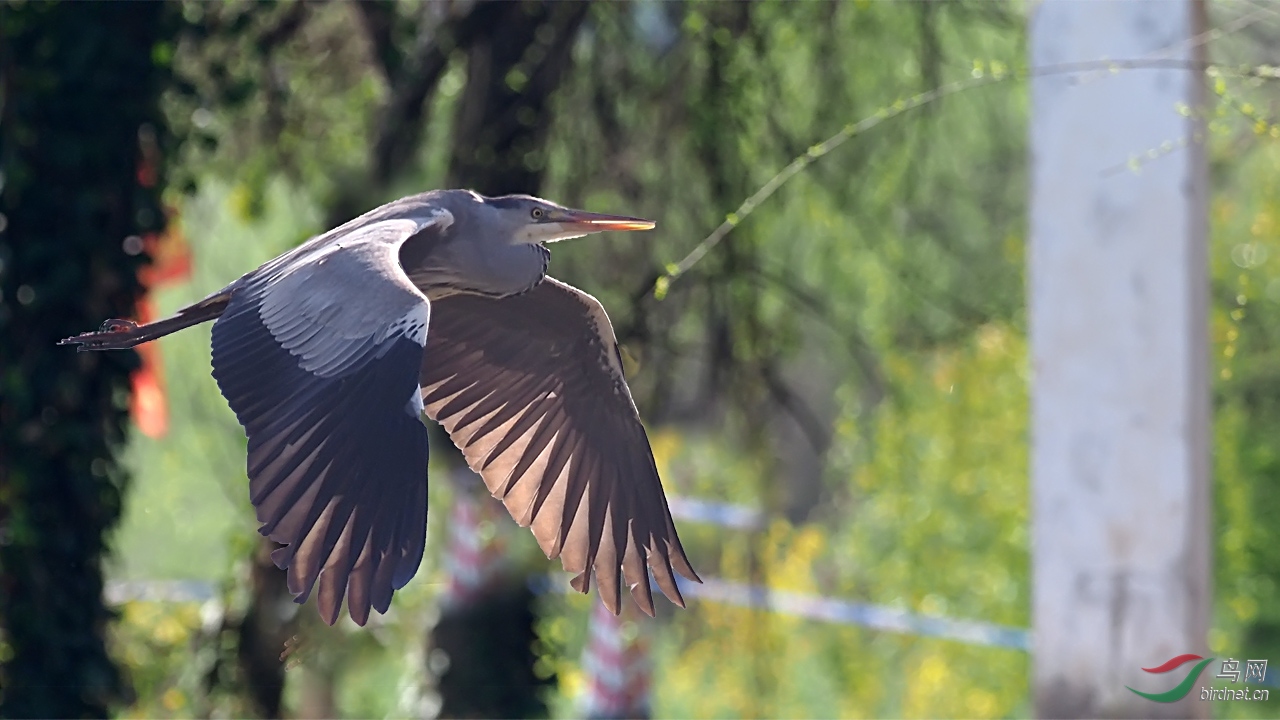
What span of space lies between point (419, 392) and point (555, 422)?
937 mm

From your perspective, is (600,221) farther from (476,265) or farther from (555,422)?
(555,422)

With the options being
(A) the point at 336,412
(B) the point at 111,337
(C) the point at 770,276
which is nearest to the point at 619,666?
(C) the point at 770,276

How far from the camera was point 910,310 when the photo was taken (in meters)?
5.92

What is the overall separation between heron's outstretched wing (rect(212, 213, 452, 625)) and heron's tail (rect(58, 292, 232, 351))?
120 millimetres

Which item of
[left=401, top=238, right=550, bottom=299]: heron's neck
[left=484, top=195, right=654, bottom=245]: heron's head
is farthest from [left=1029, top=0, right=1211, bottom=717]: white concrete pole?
[left=401, top=238, right=550, bottom=299]: heron's neck

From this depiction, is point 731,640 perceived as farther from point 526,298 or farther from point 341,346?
point 341,346

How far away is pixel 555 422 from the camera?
3.62m

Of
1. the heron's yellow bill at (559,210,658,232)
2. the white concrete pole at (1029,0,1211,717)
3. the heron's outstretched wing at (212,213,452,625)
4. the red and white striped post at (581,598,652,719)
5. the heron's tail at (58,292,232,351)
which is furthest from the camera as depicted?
the red and white striped post at (581,598,652,719)

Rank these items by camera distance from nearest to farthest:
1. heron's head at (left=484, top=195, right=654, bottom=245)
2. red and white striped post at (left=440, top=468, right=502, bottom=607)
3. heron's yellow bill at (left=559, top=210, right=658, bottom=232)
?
heron's yellow bill at (left=559, top=210, right=658, bottom=232) → heron's head at (left=484, top=195, right=654, bottom=245) → red and white striped post at (left=440, top=468, right=502, bottom=607)

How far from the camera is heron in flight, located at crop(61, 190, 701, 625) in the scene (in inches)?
102

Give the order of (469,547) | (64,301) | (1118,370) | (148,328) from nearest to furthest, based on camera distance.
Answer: (148,328)
(1118,370)
(64,301)
(469,547)

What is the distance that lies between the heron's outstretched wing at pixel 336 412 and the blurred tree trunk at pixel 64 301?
1.81m

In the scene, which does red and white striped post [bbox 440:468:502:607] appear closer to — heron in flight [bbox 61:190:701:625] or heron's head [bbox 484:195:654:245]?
heron in flight [bbox 61:190:701:625]

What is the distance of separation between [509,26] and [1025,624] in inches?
114
